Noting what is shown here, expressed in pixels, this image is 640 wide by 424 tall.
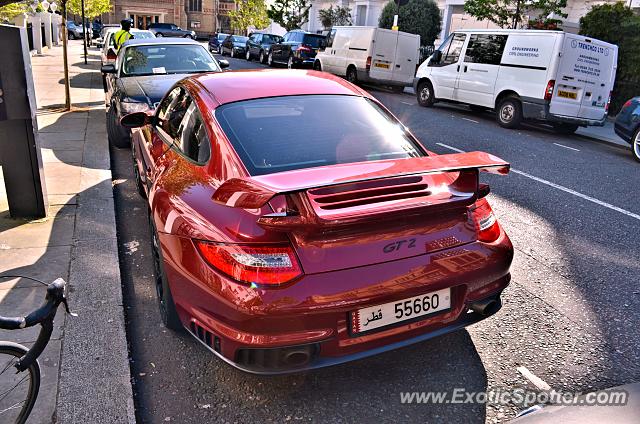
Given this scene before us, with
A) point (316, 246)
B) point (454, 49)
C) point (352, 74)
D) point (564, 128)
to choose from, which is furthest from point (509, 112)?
point (316, 246)

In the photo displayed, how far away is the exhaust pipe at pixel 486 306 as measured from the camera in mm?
2789

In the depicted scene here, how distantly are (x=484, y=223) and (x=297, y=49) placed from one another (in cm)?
2353

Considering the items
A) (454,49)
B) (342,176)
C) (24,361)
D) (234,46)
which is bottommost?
(234,46)

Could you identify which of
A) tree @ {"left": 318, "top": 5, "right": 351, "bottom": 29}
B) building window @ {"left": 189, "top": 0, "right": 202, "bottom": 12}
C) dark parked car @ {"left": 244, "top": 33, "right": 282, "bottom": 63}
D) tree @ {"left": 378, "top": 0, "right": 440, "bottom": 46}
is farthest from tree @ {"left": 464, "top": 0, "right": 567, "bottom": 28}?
building window @ {"left": 189, "top": 0, "right": 202, "bottom": 12}

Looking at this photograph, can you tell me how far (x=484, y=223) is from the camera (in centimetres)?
290

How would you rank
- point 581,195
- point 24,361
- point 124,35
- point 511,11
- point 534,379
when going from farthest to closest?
point 511,11 < point 124,35 < point 581,195 < point 534,379 < point 24,361

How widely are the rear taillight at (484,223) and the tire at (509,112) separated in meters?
10.2

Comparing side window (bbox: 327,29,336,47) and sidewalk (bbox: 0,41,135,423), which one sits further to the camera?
side window (bbox: 327,29,336,47)

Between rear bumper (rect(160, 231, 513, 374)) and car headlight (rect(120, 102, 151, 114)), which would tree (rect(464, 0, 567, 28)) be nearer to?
car headlight (rect(120, 102, 151, 114))

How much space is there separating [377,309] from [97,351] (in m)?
1.63

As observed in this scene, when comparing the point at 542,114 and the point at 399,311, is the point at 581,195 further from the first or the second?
the point at 542,114

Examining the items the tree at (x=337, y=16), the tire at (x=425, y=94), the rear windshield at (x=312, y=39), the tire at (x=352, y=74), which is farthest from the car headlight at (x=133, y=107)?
the tree at (x=337, y=16)

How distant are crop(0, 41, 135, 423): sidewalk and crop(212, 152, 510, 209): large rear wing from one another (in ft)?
3.97

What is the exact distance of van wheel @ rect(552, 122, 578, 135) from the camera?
12.6 meters
